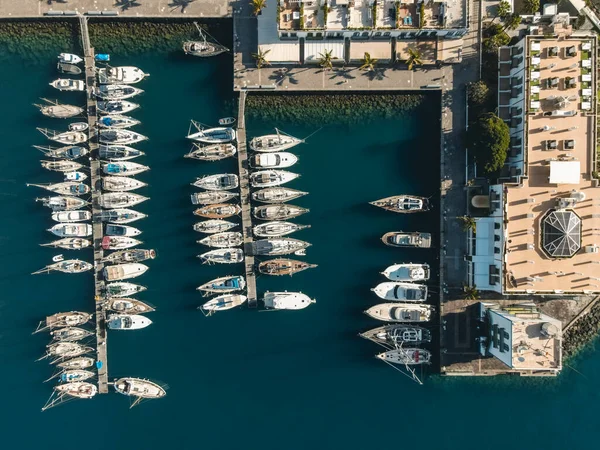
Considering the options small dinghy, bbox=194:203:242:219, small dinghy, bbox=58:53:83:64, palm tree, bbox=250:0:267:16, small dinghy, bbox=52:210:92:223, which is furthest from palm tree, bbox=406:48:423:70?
small dinghy, bbox=52:210:92:223

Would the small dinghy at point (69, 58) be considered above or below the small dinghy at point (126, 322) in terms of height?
above

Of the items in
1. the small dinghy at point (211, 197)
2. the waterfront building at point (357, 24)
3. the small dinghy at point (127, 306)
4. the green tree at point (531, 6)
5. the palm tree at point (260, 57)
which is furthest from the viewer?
the small dinghy at point (127, 306)

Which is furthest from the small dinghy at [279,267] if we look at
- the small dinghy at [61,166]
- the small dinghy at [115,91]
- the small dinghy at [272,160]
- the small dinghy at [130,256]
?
the small dinghy at [115,91]

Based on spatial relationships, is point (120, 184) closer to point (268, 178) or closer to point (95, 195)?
point (95, 195)

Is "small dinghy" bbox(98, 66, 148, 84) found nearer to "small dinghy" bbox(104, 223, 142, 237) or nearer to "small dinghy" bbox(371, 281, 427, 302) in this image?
"small dinghy" bbox(104, 223, 142, 237)

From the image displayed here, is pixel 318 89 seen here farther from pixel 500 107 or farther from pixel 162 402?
pixel 162 402

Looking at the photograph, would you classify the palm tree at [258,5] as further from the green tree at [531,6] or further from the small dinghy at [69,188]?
the green tree at [531,6]
